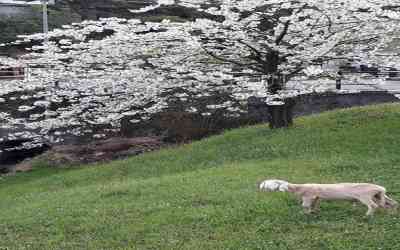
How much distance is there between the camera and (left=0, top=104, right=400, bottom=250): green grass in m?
7.88

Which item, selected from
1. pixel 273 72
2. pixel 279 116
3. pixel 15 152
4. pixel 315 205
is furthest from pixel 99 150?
pixel 315 205

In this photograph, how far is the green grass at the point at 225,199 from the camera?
788 cm

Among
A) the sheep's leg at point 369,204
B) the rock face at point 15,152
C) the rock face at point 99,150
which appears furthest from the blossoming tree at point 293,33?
the rock face at point 15,152

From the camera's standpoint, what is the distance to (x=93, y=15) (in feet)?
110

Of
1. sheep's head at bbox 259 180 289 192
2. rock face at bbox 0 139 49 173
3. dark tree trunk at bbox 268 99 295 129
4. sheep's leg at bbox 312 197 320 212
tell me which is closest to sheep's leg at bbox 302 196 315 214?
sheep's leg at bbox 312 197 320 212

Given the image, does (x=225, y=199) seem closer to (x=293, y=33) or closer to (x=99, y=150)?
(x=293, y=33)

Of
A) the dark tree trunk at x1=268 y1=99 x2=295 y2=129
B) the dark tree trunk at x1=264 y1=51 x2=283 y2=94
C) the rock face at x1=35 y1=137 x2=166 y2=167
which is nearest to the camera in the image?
the dark tree trunk at x1=264 y1=51 x2=283 y2=94

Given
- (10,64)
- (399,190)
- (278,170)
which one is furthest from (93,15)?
(399,190)

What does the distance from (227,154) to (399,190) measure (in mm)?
6818

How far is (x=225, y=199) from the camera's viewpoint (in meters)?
9.88

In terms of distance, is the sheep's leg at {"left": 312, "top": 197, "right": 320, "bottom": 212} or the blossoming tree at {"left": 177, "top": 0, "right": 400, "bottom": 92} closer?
the sheep's leg at {"left": 312, "top": 197, "right": 320, "bottom": 212}

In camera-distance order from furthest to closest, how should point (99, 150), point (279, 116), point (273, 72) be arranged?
point (99, 150), point (279, 116), point (273, 72)

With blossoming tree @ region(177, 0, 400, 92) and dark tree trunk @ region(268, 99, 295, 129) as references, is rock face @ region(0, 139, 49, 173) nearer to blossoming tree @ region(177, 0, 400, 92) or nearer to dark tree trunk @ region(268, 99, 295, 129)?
dark tree trunk @ region(268, 99, 295, 129)

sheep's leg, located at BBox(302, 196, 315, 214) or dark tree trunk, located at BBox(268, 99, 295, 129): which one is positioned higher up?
sheep's leg, located at BBox(302, 196, 315, 214)
